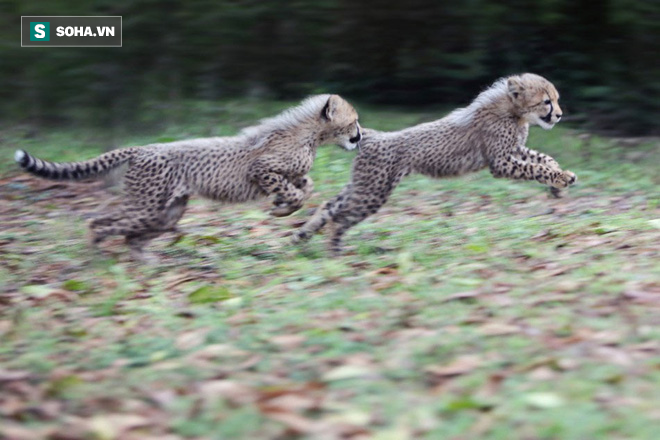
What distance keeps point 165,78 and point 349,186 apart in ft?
21.7

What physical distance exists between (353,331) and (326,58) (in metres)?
8.84

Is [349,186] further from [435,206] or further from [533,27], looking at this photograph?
[533,27]

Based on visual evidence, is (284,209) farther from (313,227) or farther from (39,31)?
(39,31)

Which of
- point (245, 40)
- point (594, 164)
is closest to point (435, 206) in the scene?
point (594, 164)

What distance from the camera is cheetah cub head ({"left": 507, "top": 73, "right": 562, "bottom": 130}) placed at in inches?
337

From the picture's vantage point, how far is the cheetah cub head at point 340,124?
821 centimetres

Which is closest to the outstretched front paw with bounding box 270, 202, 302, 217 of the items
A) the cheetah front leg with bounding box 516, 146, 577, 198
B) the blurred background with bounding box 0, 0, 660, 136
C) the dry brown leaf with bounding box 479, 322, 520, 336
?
the cheetah front leg with bounding box 516, 146, 577, 198

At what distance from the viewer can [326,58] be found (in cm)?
1336

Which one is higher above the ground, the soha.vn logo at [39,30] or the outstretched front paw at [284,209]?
the soha.vn logo at [39,30]

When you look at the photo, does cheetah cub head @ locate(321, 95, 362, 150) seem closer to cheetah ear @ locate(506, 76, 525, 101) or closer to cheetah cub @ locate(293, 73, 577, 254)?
cheetah cub @ locate(293, 73, 577, 254)

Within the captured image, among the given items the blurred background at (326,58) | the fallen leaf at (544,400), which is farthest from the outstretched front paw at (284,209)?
the blurred background at (326,58)

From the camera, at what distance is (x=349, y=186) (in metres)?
8.10

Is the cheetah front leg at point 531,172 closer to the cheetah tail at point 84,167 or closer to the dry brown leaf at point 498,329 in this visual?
the cheetah tail at point 84,167

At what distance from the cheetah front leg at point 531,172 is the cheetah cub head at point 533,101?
0.51m
